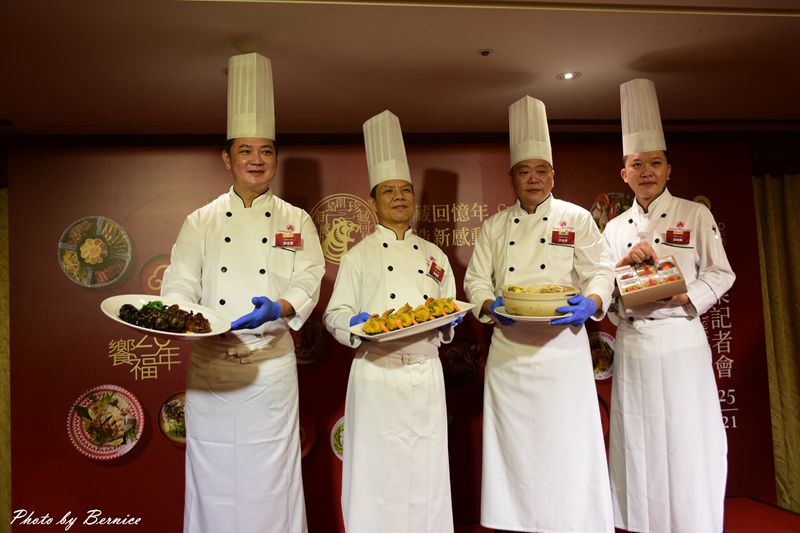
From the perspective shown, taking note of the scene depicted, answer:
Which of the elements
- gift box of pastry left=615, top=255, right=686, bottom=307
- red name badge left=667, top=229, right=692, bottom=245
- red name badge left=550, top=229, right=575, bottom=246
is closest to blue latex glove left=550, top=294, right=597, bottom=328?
gift box of pastry left=615, top=255, right=686, bottom=307

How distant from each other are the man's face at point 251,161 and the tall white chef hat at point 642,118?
79.9 inches

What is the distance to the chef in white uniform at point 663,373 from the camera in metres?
3.16

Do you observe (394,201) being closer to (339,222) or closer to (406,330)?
(406,330)

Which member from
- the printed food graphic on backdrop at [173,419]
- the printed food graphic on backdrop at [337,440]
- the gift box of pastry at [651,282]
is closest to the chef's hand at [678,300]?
the gift box of pastry at [651,282]

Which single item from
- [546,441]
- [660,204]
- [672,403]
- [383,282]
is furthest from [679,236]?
[383,282]

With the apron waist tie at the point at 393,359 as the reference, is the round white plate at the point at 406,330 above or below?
above

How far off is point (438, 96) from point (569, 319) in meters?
1.65

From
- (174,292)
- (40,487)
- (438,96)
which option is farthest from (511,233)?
(40,487)

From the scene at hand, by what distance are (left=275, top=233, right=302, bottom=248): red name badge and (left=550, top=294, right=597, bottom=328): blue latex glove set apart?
1.31 metres

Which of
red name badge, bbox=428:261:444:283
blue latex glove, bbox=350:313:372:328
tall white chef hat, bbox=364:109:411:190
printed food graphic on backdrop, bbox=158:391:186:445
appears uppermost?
tall white chef hat, bbox=364:109:411:190

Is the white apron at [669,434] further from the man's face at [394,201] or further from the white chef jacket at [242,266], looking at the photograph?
the white chef jacket at [242,266]

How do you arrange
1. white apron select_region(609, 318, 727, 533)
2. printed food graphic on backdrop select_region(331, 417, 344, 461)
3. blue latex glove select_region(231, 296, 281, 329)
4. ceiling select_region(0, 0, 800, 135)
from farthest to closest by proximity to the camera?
printed food graphic on backdrop select_region(331, 417, 344, 461)
white apron select_region(609, 318, 727, 533)
ceiling select_region(0, 0, 800, 135)
blue latex glove select_region(231, 296, 281, 329)

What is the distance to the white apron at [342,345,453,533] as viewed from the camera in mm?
2891

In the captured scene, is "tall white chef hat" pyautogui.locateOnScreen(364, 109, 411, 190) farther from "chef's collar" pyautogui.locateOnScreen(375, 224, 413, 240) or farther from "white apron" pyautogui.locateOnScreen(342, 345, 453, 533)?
"white apron" pyautogui.locateOnScreen(342, 345, 453, 533)
